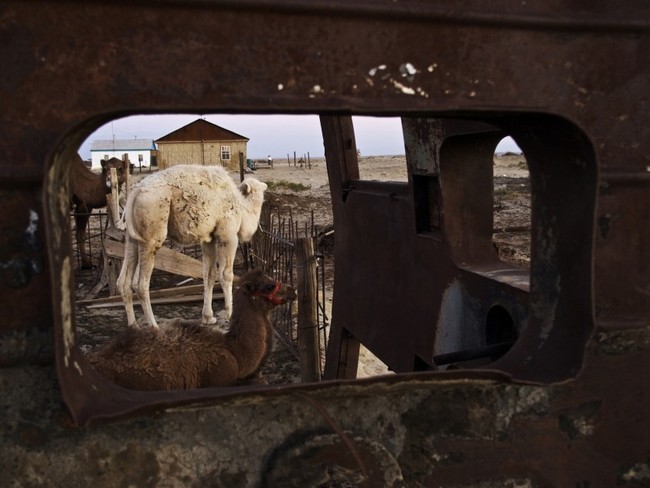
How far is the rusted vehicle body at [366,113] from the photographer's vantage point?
1.53 m

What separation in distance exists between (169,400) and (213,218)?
767 centimetres

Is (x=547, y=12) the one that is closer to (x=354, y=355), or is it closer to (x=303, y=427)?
(x=303, y=427)

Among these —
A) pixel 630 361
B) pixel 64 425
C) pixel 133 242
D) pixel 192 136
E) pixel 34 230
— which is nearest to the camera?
pixel 34 230

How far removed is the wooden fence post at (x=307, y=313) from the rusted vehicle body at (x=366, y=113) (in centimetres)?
372

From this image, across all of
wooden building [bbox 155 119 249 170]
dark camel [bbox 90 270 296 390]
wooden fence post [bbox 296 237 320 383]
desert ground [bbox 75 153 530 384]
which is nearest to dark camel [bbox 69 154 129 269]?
desert ground [bbox 75 153 530 384]

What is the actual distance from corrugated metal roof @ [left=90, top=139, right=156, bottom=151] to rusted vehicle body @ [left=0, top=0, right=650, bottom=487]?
72.3 m

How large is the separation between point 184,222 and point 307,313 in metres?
3.65

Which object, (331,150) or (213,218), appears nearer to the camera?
(331,150)

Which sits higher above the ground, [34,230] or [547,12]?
[547,12]

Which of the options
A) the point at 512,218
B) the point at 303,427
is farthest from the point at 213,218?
the point at 512,218

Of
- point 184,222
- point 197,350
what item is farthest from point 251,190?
point 197,350

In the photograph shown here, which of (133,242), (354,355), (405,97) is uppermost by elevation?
(405,97)

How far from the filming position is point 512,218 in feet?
58.1

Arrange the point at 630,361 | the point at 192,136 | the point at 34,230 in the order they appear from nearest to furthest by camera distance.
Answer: the point at 34,230 < the point at 630,361 < the point at 192,136
